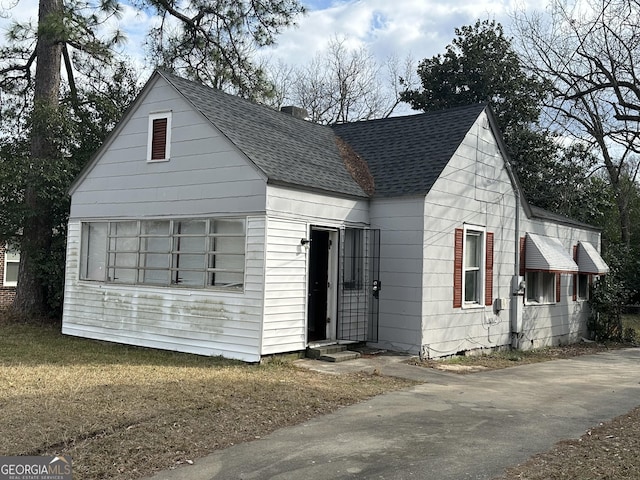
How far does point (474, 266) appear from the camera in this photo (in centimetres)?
1359

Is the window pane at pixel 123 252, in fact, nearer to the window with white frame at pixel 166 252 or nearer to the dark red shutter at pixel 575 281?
the window with white frame at pixel 166 252

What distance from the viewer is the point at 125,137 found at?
12680 millimetres

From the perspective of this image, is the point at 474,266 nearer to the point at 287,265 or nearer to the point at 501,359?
the point at 501,359

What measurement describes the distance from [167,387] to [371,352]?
15.7 feet

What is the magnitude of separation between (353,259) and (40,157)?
9.25 metres

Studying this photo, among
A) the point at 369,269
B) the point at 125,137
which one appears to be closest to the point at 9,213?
the point at 125,137

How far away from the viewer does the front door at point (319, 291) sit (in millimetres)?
11898

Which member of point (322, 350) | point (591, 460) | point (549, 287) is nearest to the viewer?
point (591, 460)

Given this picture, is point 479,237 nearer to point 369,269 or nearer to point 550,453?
point 369,269

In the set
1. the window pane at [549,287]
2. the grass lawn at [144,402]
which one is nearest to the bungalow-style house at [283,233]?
the grass lawn at [144,402]

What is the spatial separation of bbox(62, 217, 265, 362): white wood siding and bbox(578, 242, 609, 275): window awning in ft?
37.8

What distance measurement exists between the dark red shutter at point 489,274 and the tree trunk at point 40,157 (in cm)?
1112

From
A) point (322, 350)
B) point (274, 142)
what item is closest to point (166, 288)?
point (322, 350)

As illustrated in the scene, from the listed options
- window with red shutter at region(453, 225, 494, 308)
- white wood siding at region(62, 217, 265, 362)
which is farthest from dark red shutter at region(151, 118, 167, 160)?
window with red shutter at region(453, 225, 494, 308)
